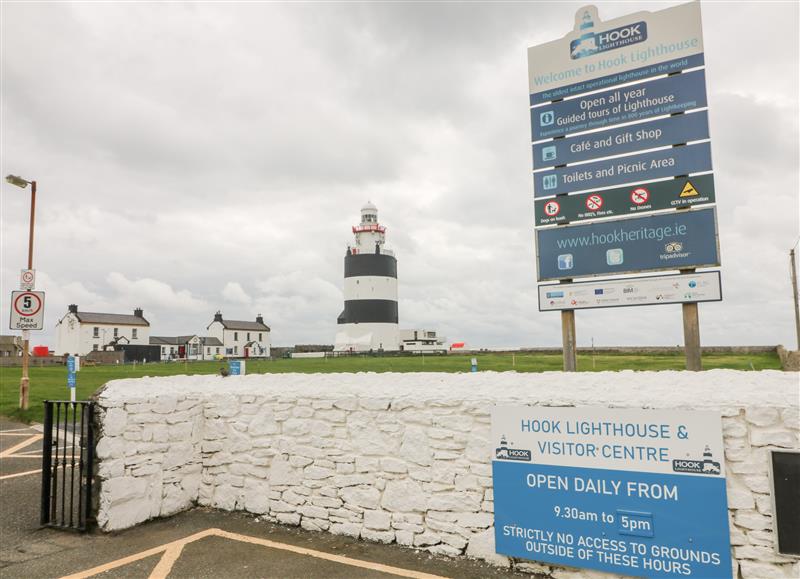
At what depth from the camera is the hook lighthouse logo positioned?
1001 cm

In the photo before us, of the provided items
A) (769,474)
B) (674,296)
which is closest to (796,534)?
(769,474)

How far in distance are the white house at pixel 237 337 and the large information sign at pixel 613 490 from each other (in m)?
80.9

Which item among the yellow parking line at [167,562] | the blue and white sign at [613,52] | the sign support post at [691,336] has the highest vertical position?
the blue and white sign at [613,52]

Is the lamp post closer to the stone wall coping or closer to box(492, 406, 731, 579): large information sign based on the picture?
the stone wall coping

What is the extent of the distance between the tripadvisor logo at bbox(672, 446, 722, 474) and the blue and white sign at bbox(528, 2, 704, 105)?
804cm

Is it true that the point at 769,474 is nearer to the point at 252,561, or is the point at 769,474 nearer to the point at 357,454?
the point at 357,454

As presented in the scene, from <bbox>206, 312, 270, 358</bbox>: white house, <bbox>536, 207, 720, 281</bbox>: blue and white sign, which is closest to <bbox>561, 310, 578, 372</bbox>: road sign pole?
<bbox>536, 207, 720, 281</bbox>: blue and white sign

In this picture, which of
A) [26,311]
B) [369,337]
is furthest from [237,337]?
[26,311]

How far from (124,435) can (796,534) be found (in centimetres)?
717

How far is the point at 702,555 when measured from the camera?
14.9 feet

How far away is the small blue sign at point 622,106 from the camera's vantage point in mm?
9680

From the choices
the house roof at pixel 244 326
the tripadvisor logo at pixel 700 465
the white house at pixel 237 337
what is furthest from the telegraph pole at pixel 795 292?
the house roof at pixel 244 326

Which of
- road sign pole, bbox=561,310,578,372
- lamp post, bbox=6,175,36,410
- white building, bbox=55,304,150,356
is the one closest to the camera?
road sign pole, bbox=561,310,578,372

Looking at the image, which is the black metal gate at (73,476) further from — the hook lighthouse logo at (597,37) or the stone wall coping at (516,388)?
the hook lighthouse logo at (597,37)
